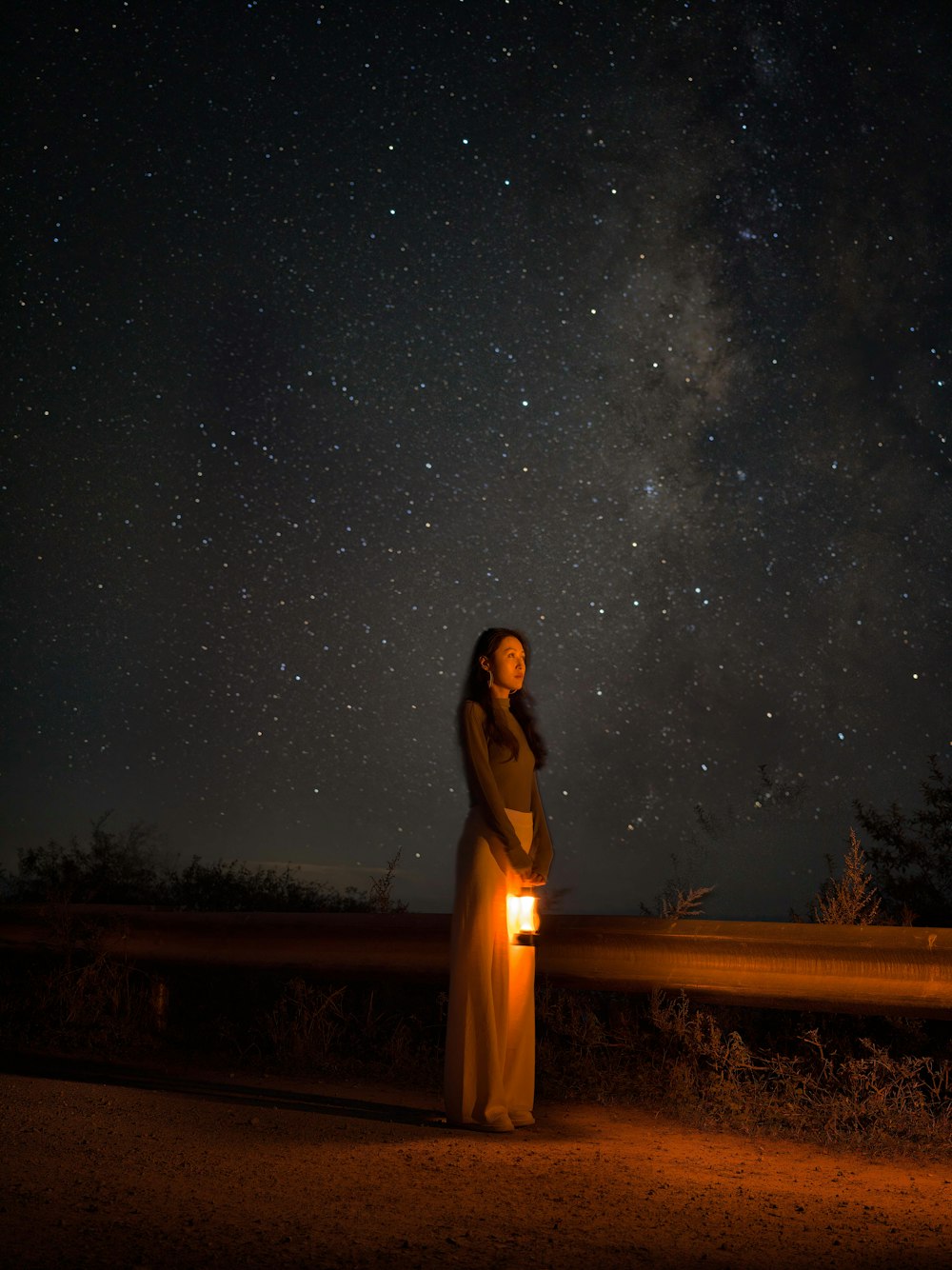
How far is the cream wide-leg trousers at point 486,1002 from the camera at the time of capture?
541cm

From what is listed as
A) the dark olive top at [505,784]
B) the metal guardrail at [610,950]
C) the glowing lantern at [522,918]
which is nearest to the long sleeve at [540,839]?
the dark olive top at [505,784]

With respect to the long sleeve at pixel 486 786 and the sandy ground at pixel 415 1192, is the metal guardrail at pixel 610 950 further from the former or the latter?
the long sleeve at pixel 486 786

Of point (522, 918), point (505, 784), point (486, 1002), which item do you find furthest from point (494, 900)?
point (505, 784)

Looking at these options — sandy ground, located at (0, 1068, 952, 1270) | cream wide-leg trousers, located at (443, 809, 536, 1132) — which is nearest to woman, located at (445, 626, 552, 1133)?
cream wide-leg trousers, located at (443, 809, 536, 1132)

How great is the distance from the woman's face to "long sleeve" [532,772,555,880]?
0.48 meters

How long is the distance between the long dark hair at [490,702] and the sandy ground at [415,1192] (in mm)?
1875

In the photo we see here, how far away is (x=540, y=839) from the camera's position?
A: 19.6ft

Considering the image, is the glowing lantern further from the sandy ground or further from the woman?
the sandy ground

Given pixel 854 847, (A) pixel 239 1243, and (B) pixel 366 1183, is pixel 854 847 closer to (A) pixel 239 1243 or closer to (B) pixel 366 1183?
(B) pixel 366 1183

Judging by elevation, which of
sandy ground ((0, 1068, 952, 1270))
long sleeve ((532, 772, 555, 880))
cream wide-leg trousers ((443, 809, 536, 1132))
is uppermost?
long sleeve ((532, 772, 555, 880))

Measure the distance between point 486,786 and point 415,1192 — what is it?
1958 millimetres

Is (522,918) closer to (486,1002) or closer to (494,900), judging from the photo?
(494,900)

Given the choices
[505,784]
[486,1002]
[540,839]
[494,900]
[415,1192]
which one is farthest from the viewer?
[540,839]

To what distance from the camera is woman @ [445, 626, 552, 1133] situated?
5422 millimetres
